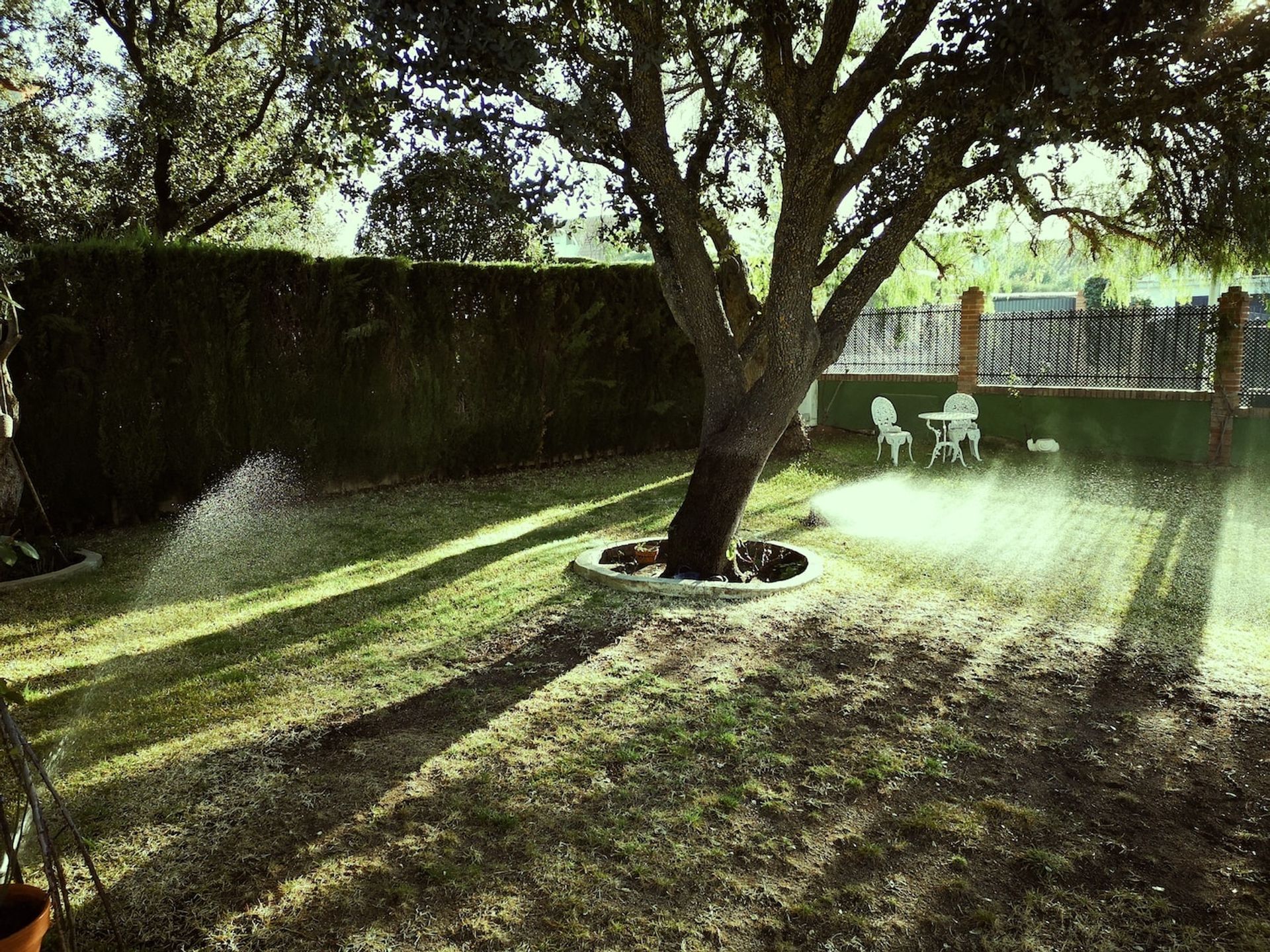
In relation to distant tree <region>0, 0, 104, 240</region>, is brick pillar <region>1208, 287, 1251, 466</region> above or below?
below

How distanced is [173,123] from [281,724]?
34.1ft

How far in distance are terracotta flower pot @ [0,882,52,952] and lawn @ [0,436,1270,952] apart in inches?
26.4

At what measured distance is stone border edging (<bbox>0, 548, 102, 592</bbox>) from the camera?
6.21 m

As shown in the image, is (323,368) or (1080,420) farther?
(1080,420)

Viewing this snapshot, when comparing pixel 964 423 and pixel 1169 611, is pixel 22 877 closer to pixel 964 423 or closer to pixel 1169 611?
pixel 1169 611

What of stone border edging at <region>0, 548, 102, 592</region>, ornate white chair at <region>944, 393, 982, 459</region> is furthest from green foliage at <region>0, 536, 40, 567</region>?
ornate white chair at <region>944, 393, 982, 459</region>

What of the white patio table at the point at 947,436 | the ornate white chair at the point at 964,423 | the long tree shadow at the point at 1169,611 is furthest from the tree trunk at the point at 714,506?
the ornate white chair at the point at 964,423

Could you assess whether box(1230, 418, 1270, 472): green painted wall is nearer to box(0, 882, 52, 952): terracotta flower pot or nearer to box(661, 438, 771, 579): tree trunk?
box(661, 438, 771, 579): tree trunk

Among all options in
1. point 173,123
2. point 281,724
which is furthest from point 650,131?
point 173,123

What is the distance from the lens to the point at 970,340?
45.5 ft

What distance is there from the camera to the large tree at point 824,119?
4.53 meters

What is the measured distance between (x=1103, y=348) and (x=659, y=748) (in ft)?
39.0

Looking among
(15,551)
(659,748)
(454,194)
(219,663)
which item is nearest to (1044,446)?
(454,194)

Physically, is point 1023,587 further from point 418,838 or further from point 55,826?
point 55,826
